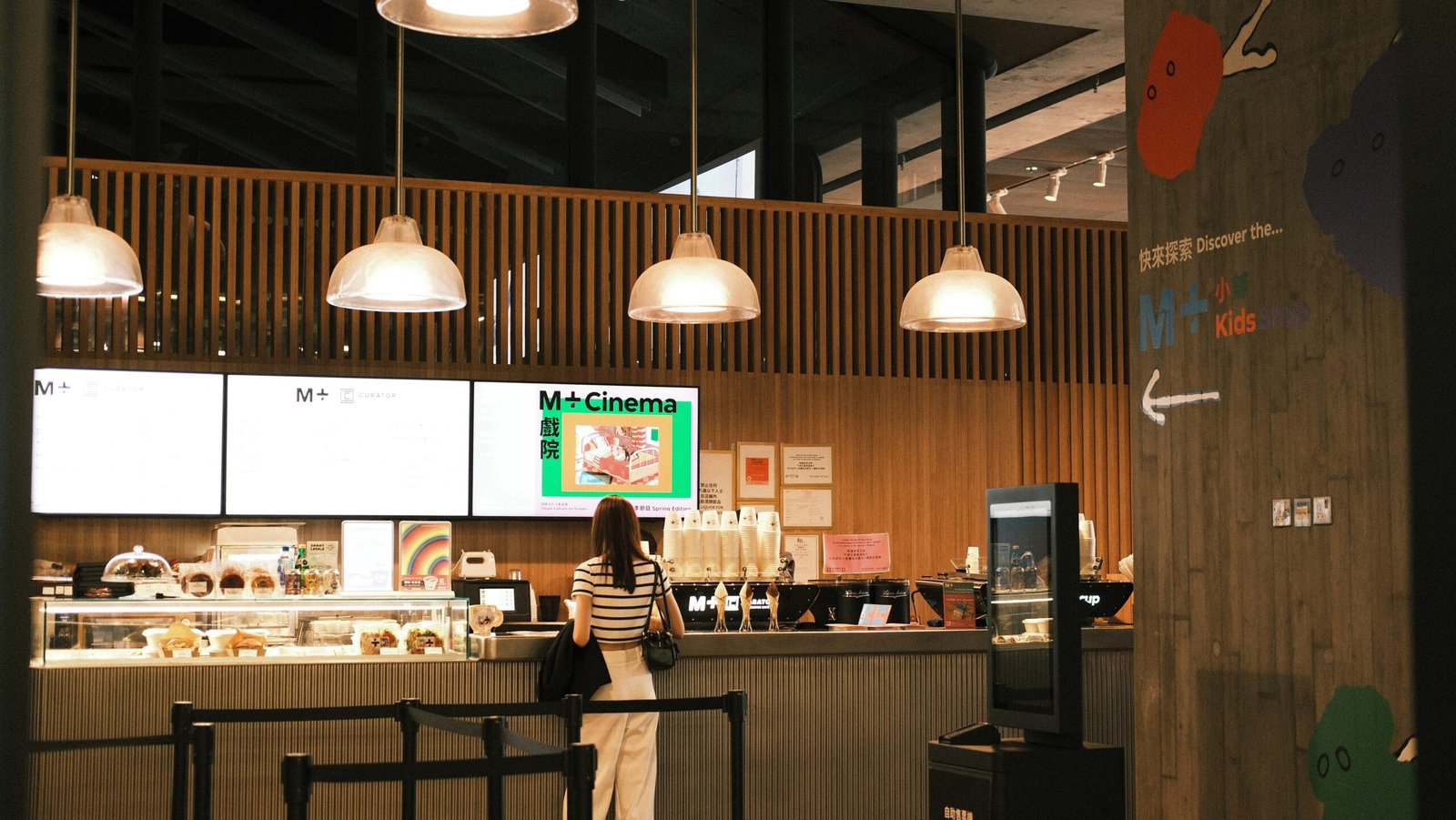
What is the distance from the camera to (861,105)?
9836mm

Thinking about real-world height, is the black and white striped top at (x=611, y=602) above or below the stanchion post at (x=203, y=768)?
above

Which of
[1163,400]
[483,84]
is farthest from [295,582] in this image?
[483,84]

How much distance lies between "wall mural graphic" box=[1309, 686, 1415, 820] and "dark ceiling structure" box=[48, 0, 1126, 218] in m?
5.95

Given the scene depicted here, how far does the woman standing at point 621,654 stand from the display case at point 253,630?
51 centimetres

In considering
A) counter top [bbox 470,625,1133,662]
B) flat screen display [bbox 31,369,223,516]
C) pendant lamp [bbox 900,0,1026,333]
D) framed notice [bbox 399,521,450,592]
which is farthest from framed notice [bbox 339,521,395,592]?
pendant lamp [bbox 900,0,1026,333]

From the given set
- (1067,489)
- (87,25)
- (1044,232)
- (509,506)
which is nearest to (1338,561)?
(1067,489)

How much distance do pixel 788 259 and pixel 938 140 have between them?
1.71 m

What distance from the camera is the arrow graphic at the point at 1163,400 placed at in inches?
187

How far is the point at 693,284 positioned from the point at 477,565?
10.6 ft

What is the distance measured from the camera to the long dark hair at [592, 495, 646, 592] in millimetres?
5281

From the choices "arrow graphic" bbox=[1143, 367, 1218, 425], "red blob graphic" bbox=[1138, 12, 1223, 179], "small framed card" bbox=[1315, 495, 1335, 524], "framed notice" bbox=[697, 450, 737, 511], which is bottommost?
"small framed card" bbox=[1315, 495, 1335, 524]

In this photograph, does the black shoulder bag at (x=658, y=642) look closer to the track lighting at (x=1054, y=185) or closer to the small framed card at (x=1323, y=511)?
the small framed card at (x=1323, y=511)

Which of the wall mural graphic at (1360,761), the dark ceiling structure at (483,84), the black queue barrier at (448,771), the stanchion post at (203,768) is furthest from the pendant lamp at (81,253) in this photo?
the wall mural graphic at (1360,761)

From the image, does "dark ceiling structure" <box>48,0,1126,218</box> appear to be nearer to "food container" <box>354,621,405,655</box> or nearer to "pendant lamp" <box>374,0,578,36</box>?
"food container" <box>354,621,405,655</box>
